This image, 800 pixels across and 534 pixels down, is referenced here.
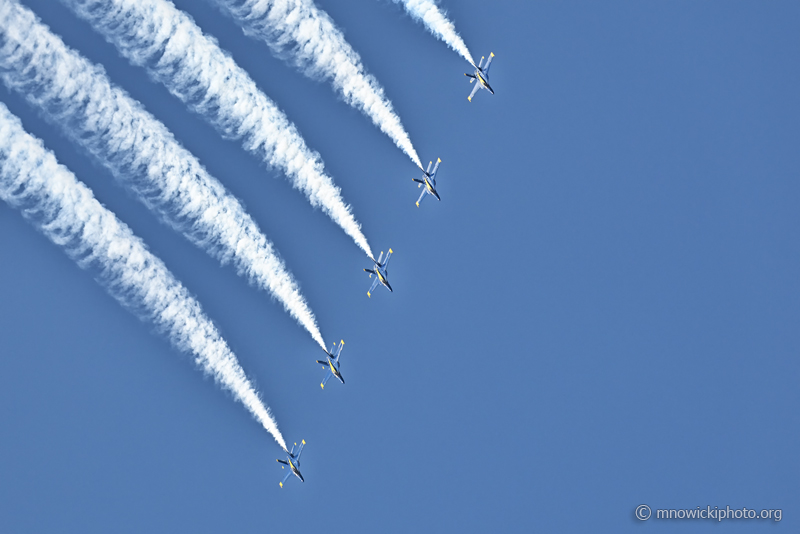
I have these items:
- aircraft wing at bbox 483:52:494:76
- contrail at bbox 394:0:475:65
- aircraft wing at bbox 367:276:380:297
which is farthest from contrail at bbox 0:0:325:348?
aircraft wing at bbox 483:52:494:76

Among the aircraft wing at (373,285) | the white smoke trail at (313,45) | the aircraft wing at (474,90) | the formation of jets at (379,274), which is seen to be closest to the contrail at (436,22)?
the formation of jets at (379,274)

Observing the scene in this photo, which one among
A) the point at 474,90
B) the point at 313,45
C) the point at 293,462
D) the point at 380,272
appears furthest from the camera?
the point at 474,90

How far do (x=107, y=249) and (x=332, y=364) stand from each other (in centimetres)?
1551

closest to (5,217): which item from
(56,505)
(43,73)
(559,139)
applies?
(43,73)

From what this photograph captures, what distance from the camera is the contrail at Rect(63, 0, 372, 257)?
41312 mm

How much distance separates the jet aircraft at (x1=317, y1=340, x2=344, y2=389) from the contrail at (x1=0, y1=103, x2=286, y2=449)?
4.61 meters

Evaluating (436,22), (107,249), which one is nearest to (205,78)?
(107,249)

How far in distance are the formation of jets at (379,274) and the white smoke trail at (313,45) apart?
457cm

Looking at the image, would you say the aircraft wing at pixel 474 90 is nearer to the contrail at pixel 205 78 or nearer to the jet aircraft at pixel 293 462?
the contrail at pixel 205 78

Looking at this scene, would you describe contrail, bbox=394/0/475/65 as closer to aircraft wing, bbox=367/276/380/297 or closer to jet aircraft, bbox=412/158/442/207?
jet aircraft, bbox=412/158/442/207

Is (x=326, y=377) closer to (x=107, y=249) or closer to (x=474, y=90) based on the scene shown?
(x=107, y=249)

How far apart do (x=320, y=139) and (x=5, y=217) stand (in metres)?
19.4

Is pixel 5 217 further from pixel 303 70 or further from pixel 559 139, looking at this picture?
pixel 559 139

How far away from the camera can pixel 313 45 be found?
147 feet
